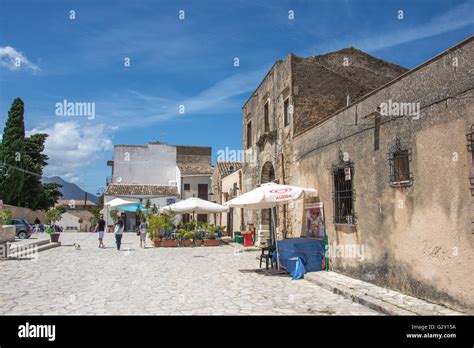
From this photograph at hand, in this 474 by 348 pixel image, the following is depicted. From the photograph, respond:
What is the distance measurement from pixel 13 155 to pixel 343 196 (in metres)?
33.4

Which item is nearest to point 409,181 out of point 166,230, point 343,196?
point 343,196

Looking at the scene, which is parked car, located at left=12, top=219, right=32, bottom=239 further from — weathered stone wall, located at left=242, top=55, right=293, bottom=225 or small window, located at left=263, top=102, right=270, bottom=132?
small window, located at left=263, top=102, right=270, bottom=132

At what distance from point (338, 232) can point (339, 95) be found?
622cm

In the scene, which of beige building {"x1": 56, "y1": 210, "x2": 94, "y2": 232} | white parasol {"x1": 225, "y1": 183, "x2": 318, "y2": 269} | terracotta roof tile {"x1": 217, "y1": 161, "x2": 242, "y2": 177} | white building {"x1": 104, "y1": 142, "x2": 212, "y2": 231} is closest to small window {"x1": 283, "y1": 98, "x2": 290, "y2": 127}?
white parasol {"x1": 225, "y1": 183, "x2": 318, "y2": 269}

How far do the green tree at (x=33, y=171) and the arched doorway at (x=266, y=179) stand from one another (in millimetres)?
25150

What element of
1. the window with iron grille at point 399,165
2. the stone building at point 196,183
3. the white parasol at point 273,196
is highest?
the stone building at point 196,183

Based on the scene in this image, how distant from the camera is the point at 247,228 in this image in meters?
20.7

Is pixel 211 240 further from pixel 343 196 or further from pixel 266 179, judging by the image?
pixel 343 196

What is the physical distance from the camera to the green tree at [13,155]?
1362 inches

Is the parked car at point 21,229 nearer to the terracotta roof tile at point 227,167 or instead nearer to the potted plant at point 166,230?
the potted plant at point 166,230

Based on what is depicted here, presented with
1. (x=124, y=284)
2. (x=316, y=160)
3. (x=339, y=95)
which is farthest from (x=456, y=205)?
(x=339, y=95)

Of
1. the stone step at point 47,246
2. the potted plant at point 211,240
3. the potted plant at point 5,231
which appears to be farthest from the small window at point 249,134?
the potted plant at point 5,231

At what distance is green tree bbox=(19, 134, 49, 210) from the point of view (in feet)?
124
